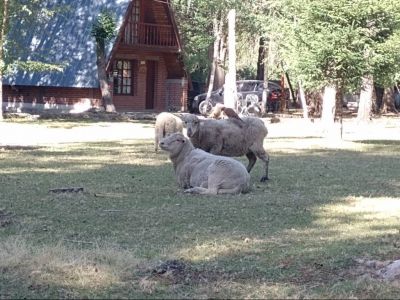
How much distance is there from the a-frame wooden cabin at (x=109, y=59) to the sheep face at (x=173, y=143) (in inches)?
1123

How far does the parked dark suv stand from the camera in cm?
4107

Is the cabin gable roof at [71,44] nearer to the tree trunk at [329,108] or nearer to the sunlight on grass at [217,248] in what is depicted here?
the tree trunk at [329,108]

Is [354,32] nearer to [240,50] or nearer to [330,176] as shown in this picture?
[330,176]

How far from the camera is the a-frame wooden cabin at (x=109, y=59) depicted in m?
41.9

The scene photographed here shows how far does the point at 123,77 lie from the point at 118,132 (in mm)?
17356

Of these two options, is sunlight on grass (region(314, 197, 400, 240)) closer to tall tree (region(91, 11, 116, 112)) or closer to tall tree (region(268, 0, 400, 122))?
tall tree (region(268, 0, 400, 122))

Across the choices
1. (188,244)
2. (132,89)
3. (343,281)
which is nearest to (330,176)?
(188,244)

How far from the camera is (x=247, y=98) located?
139 feet

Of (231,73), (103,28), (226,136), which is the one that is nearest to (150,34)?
(103,28)

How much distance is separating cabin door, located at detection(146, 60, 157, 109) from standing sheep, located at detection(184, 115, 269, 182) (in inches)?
1290

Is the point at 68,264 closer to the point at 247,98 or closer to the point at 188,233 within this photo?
the point at 188,233

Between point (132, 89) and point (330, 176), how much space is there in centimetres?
3131

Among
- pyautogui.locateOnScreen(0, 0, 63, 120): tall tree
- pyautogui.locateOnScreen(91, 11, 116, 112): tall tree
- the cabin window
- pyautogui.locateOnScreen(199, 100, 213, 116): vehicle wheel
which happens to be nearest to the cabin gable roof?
pyautogui.locateOnScreen(91, 11, 116, 112): tall tree

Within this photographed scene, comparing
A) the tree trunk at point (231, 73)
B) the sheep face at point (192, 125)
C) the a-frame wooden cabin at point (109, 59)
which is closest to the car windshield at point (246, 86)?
the a-frame wooden cabin at point (109, 59)
